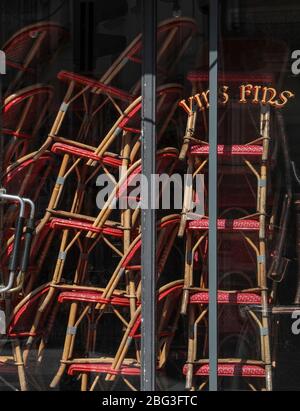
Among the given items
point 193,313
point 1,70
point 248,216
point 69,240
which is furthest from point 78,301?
point 1,70

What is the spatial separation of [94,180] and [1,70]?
2.97 feet

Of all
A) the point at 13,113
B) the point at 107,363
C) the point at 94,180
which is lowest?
the point at 107,363

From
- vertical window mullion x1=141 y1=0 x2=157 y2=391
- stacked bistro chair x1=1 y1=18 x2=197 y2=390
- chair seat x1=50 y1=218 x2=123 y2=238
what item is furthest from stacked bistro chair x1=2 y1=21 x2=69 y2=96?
chair seat x1=50 y1=218 x2=123 y2=238

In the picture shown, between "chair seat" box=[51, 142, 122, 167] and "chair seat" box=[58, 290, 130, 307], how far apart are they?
2.62 feet

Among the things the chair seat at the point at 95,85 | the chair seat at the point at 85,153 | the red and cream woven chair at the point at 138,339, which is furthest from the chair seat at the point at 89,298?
the chair seat at the point at 95,85

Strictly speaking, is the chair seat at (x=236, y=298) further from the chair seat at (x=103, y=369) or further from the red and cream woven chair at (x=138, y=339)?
the chair seat at (x=103, y=369)

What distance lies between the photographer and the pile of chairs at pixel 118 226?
17.1 feet

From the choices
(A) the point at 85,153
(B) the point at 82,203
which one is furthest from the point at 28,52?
(B) the point at 82,203

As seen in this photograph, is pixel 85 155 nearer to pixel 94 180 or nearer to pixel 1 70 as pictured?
Result: pixel 94 180

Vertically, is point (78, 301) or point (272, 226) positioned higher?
point (272, 226)

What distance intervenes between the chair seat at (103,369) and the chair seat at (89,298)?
0.38m

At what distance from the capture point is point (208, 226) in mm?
5250

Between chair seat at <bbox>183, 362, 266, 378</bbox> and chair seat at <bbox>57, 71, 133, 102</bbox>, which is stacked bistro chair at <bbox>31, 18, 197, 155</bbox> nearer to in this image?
chair seat at <bbox>57, 71, 133, 102</bbox>

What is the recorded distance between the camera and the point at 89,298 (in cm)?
533
